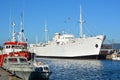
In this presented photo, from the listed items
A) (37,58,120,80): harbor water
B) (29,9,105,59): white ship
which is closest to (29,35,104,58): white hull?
(29,9,105,59): white ship

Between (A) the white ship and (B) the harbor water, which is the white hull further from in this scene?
(B) the harbor water

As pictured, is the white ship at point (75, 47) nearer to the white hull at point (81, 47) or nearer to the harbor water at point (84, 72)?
the white hull at point (81, 47)

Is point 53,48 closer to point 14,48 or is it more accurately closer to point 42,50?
point 42,50

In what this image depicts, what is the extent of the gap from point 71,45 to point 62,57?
7940 millimetres

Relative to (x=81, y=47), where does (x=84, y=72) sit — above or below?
below

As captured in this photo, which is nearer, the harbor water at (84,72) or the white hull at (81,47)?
the harbor water at (84,72)

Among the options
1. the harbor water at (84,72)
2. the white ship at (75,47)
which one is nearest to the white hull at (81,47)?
the white ship at (75,47)

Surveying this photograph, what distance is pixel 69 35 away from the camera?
13600 centimetres

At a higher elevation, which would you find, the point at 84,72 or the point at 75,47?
the point at 75,47

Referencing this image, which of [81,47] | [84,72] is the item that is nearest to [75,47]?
[81,47]

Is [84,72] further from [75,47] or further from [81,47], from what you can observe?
[75,47]

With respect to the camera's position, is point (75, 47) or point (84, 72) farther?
point (75, 47)

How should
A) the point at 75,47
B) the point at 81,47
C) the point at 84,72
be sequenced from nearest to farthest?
the point at 84,72 < the point at 81,47 < the point at 75,47

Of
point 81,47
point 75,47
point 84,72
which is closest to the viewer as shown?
point 84,72
